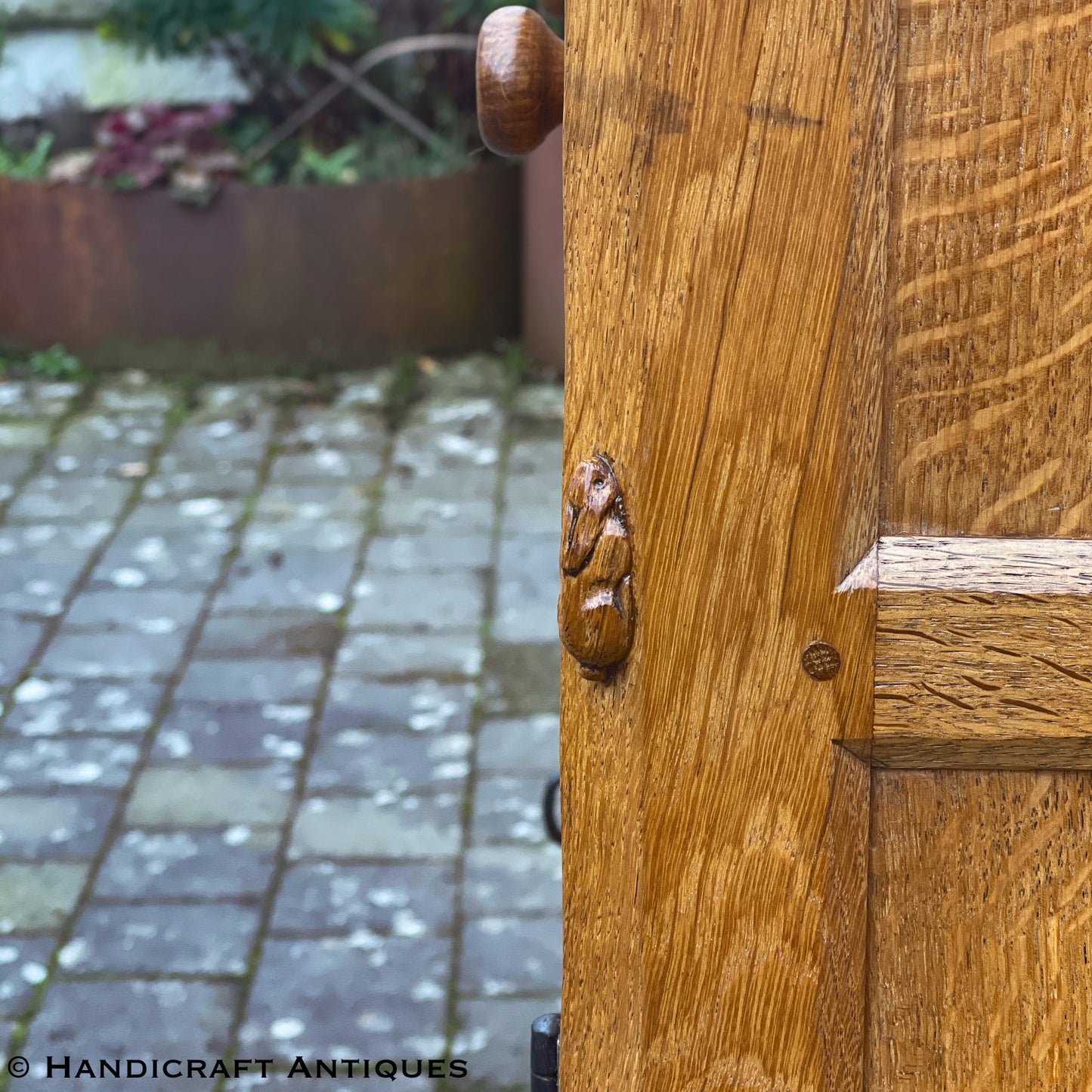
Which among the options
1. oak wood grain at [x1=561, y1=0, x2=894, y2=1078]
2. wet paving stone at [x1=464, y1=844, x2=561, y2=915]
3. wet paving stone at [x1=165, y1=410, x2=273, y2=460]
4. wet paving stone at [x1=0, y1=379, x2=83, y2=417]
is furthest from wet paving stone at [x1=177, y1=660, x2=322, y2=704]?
oak wood grain at [x1=561, y1=0, x2=894, y2=1078]

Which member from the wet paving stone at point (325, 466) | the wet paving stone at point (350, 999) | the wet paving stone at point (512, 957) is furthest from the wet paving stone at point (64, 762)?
the wet paving stone at point (325, 466)

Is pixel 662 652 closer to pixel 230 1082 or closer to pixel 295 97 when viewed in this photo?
pixel 230 1082

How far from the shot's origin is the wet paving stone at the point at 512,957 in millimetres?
2373

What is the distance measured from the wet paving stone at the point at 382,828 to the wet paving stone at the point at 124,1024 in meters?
0.40

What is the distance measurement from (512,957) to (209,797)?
779 millimetres

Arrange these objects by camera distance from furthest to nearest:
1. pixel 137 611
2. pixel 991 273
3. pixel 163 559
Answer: pixel 163 559
pixel 137 611
pixel 991 273

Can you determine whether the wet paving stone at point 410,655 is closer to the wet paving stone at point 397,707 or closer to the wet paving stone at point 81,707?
the wet paving stone at point 397,707

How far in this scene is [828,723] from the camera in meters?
0.92

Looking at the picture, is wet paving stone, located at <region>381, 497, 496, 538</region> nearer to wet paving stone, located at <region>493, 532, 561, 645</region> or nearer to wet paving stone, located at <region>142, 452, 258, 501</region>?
wet paving stone, located at <region>493, 532, 561, 645</region>

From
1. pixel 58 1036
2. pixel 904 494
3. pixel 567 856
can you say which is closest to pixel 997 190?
pixel 904 494

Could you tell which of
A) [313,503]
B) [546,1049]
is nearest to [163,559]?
[313,503]

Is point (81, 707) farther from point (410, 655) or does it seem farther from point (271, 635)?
point (410, 655)

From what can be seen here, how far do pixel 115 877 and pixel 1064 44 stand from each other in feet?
7.55
